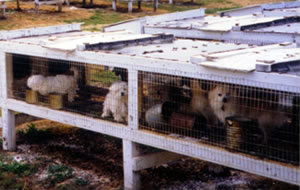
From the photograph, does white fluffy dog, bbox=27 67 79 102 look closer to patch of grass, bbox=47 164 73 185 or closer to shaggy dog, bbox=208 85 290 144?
patch of grass, bbox=47 164 73 185

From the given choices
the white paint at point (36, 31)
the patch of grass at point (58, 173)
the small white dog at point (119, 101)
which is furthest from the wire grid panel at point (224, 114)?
the white paint at point (36, 31)

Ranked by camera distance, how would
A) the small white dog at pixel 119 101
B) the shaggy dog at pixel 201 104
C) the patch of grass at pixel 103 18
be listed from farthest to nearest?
the patch of grass at pixel 103 18
the small white dog at pixel 119 101
the shaggy dog at pixel 201 104

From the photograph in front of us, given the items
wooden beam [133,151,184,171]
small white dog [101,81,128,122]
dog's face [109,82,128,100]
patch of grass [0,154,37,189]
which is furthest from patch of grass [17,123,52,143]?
wooden beam [133,151,184,171]

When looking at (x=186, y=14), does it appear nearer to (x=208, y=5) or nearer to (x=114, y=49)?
(x=114, y=49)

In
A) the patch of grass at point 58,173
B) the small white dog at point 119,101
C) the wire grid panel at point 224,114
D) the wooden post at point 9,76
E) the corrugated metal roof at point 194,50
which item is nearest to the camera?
the wire grid panel at point 224,114

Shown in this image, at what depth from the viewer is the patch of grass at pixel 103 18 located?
23.3m

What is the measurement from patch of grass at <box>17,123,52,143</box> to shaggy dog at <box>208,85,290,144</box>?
4275mm

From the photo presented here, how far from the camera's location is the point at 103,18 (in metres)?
24.3

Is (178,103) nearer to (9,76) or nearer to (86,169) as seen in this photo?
(86,169)

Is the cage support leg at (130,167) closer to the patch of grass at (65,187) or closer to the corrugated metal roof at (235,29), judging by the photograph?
the patch of grass at (65,187)

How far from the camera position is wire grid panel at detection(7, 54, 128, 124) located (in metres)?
8.46

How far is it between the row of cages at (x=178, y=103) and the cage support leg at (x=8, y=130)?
374 mm

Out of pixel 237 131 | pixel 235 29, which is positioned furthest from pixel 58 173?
pixel 235 29

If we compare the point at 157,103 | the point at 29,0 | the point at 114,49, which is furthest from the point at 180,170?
the point at 29,0
